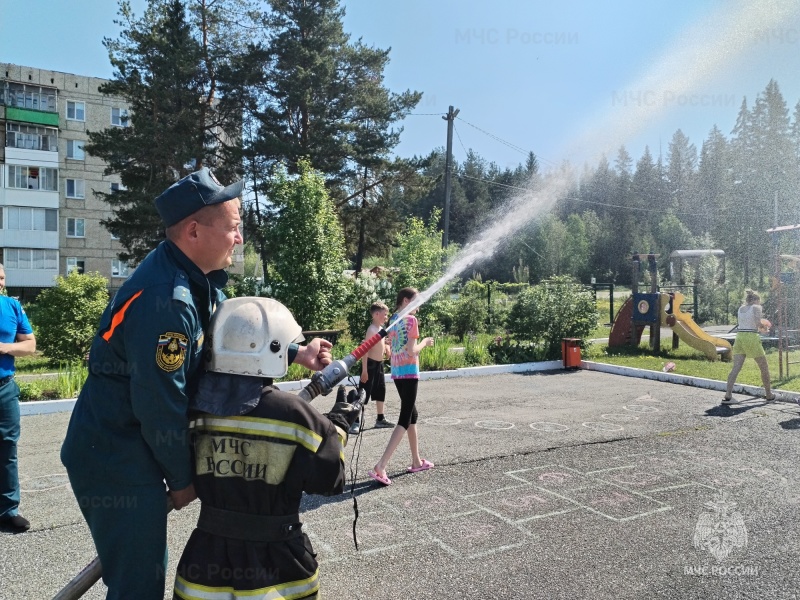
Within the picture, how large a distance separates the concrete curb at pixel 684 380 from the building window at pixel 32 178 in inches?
1831

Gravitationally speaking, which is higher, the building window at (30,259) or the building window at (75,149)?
the building window at (75,149)

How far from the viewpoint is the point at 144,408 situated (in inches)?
81.0

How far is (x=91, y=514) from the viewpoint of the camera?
7.20 feet

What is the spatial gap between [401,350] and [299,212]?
9.92 m

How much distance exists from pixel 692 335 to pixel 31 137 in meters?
49.3

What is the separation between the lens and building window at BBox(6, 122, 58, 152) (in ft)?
149

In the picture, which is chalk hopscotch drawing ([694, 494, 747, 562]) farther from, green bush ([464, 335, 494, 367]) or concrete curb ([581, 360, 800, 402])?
green bush ([464, 335, 494, 367])

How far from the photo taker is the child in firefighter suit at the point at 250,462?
2.16m

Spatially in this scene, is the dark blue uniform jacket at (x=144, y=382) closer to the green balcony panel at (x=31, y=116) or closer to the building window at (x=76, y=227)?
the building window at (x=76, y=227)

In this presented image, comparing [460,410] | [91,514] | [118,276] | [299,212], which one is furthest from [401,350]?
[118,276]

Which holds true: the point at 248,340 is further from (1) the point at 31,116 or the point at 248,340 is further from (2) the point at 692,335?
(1) the point at 31,116

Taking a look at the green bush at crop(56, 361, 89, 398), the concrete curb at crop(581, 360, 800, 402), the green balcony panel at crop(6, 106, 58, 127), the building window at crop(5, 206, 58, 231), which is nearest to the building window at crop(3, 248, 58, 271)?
the building window at crop(5, 206, 58, 231)

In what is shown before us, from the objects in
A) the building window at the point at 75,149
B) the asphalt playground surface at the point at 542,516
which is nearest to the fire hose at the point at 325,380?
the asphalt playground surface at the point at 542,516

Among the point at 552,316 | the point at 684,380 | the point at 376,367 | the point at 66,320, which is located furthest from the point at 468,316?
the point at 66,320
